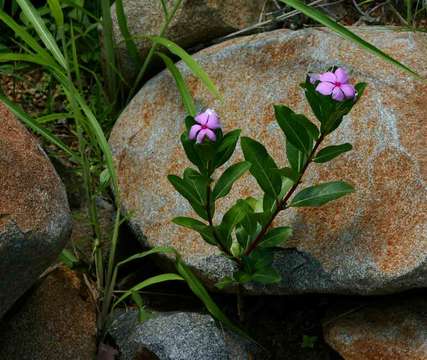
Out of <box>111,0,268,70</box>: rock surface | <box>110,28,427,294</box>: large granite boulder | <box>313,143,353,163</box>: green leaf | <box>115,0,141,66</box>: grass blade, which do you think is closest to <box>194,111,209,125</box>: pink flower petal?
<box>313,143,353,163</box>: green leaf

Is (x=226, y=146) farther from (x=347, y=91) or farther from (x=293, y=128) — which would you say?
(x=347, y=91)

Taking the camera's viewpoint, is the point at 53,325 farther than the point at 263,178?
Yes

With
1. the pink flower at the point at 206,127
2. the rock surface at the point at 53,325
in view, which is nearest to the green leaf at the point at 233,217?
the pink flower at the point at 206,127

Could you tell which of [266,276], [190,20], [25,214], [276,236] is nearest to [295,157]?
[276,236]

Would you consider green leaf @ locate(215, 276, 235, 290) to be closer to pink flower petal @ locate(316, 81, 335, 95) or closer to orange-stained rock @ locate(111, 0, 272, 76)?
pink flower petal @ locate(316, 81, 335, 95)

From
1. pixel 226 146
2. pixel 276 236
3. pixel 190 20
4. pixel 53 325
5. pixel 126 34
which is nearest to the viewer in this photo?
pixel 226 146

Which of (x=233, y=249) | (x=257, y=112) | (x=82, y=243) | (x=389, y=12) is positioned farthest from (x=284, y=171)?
(x=389, y=12)
